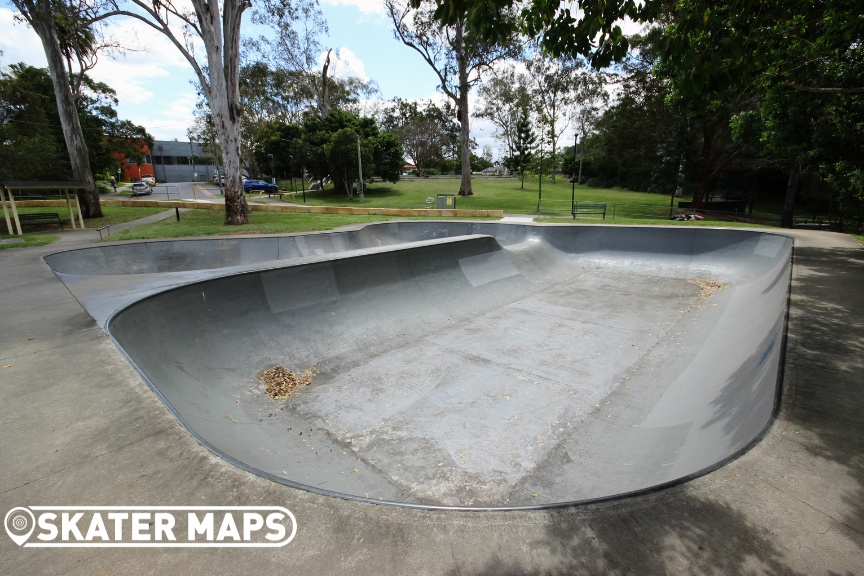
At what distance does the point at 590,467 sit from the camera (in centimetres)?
426

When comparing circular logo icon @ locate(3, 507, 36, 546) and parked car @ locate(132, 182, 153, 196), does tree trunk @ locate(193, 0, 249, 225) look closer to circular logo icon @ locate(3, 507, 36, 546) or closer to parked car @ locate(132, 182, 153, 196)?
circular logo icon @ locate(3, 507, 36, 546)

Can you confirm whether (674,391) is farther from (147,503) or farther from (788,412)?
(147,503)

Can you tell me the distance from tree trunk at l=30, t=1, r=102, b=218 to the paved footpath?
757 inches

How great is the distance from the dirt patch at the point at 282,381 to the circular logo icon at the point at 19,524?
135 inches

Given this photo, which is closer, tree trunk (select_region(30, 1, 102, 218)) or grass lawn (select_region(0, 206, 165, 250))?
grass lawn (select_region(0, 206, 165, 250))

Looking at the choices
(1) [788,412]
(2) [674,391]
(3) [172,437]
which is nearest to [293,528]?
(3) [172,437]

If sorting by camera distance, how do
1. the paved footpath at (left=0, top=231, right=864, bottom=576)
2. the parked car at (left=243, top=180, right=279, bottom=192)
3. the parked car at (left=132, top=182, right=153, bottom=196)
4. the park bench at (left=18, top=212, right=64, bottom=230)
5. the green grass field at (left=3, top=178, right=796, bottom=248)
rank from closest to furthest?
the paved footpath at (left=0, top=231, right=864, bottom=576), the green grass field at (left=3, top=178, right=796, bottom=248), the park bench at (left=18, top=212, right=64, bottom=230), the parked car at (left=132, top=182, right=153, bottom=196), the parked car at (left=243, top=180, right=279, bottom=192)

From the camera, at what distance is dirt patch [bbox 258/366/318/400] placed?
5.71m

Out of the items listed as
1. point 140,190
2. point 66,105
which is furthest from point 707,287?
point 140,190

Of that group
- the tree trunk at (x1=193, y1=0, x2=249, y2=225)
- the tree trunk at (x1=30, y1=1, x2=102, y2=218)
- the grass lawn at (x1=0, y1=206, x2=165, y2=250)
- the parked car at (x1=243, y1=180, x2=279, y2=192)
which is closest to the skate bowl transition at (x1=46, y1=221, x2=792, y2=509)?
the grass lawn at (x1=0, y1=206, x2=165, y2=250)

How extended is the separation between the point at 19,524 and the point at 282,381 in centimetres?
390

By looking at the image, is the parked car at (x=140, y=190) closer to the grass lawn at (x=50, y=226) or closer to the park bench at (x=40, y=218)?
the grass lawn at (x=50, y=226)

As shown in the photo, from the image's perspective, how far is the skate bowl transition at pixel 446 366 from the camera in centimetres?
401

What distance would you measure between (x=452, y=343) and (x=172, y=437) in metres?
5.49
